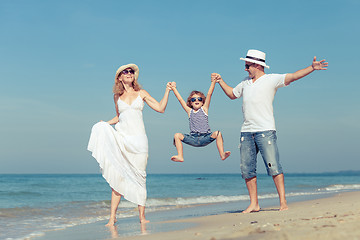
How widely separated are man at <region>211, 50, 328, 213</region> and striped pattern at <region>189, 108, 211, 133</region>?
0.57 metres

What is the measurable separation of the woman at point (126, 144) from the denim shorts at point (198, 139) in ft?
1.99

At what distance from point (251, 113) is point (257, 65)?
0.76m

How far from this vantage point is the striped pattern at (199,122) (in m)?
6.70

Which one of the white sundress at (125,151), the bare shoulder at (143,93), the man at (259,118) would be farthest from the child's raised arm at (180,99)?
the man at (259,118)

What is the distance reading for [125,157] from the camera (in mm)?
6789

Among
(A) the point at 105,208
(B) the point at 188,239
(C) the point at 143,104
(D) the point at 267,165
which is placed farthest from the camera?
(A) the point at 105,208

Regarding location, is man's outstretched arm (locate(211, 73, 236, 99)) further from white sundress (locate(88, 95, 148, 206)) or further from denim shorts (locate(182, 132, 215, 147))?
white sundress (locate(88, 95, 148, 206))

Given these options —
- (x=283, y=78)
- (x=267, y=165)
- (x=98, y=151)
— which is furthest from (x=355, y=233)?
(x=98, y=151)

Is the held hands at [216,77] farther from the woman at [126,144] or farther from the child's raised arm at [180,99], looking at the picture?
the woman at [126,144]

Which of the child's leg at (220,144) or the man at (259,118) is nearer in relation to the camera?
the man at (259,118)

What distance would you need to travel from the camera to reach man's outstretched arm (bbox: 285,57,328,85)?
6064mm

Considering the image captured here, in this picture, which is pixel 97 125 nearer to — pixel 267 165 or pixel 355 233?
pixel 267 165

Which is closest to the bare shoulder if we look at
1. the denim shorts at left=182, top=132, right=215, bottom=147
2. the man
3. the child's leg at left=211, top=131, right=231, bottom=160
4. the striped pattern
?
the striped pattern

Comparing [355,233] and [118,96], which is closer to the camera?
[355,233]
